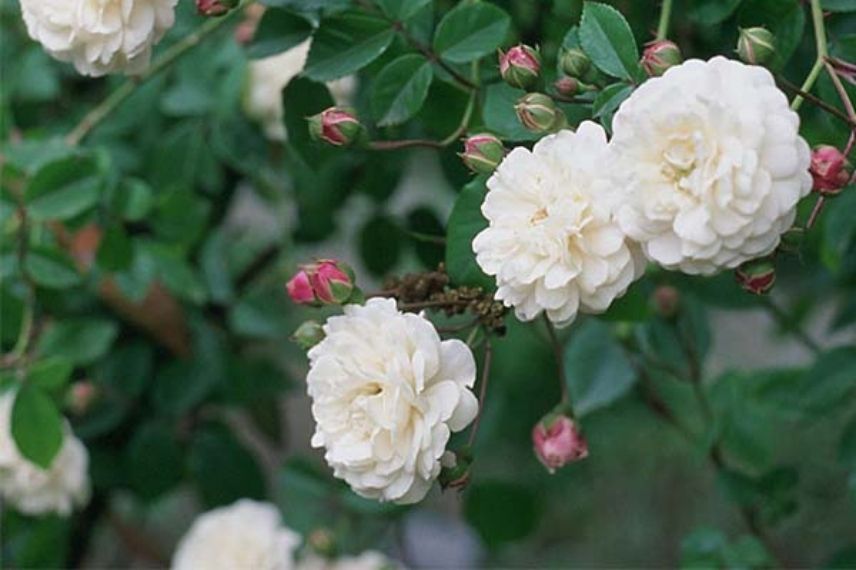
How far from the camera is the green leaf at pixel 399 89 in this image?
29.5 inches

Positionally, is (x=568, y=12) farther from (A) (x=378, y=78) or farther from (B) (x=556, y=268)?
(B) (x=556, y=268)

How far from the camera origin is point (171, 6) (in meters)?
0.71

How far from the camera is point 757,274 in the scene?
0.59 meters

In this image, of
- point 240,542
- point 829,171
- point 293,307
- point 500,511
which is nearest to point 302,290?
point 829,171

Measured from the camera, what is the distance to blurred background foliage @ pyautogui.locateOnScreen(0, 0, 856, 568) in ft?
2.82

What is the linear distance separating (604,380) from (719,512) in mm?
820

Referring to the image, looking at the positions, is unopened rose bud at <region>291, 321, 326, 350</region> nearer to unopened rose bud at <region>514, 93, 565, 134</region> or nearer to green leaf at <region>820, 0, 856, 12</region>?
unopened rose bud at <region>514, 93, 565, 134</region>

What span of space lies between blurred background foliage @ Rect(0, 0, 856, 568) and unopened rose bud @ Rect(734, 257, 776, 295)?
0.12 meters

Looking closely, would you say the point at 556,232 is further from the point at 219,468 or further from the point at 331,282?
the point at 219,468

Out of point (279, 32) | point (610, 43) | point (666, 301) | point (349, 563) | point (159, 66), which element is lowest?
point (349, 563)

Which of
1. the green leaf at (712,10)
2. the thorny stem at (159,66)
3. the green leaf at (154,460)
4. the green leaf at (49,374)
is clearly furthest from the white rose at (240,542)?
the green leaf at (712,10)

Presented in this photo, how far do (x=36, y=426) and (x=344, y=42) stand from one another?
A: 37cm

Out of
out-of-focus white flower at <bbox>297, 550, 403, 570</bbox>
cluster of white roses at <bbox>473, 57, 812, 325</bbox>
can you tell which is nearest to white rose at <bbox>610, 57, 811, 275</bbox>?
cluster of white roses at <bbox>473, 57, 812, 325</bbox>

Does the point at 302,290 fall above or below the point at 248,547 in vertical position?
above
